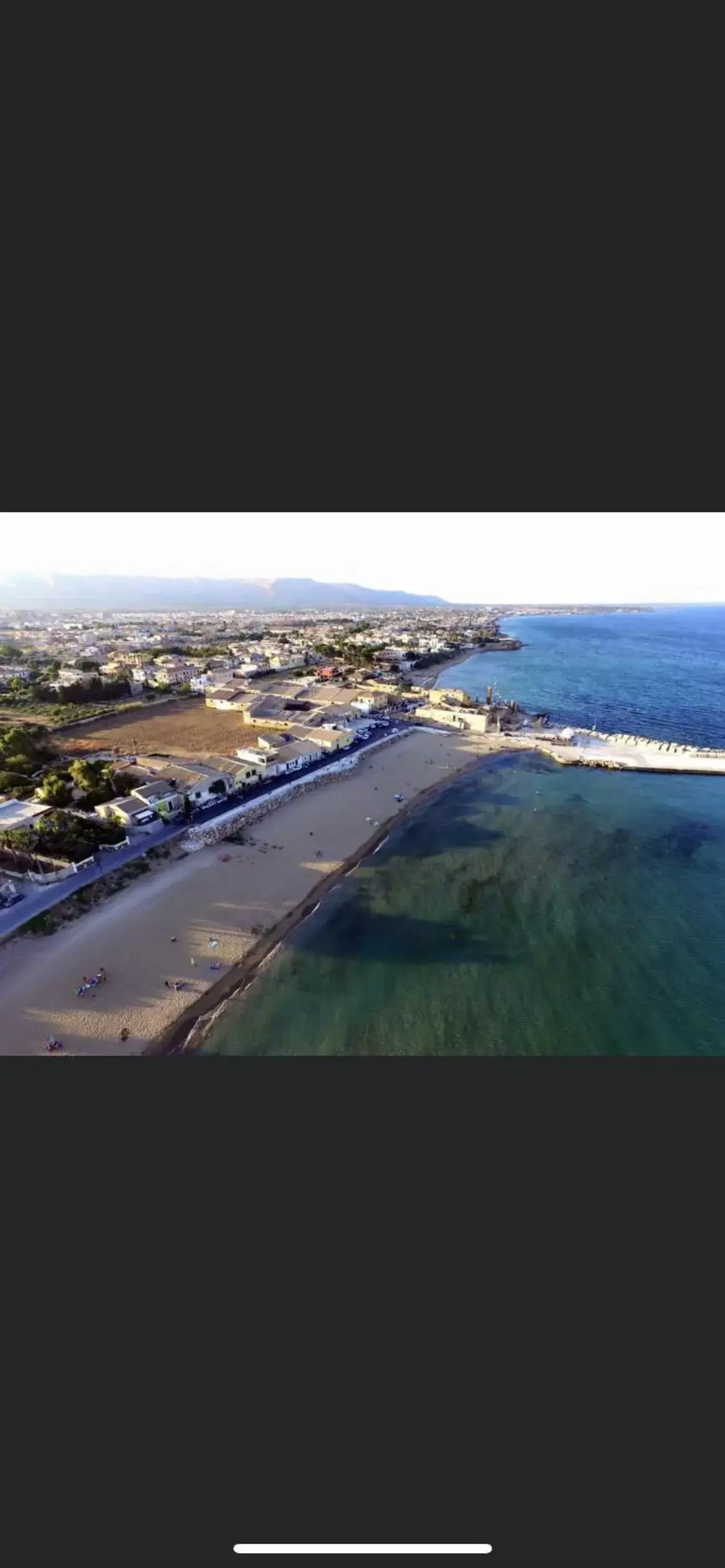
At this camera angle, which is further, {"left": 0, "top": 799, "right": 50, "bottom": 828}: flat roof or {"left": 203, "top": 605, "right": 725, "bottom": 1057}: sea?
{"left": 0, "top": 799, "right": 50, "bottom": 828}: flat roof

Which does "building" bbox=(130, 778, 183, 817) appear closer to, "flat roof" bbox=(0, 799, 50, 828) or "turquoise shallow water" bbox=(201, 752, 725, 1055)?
"flat roof" bbox=(0, 799, 50, 828)

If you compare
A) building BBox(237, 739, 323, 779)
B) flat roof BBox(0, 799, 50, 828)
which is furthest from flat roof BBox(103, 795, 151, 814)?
building BBox(237, 739, 323, 779)

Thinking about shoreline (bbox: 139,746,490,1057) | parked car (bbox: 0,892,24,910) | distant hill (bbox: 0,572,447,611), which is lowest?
shoreline (bbox: 139,746,490,1057)

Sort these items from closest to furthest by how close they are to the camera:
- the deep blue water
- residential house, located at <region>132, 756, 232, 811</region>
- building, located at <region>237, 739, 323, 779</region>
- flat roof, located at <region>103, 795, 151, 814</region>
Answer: flat roof, located at <region>103, 795, 151, 814</region> < residential house, located at <region>132, 756, 232, 811</region> < building, located at <region>237, 739, 323, 779</region> < the deep blue water

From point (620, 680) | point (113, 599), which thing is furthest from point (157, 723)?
point (113, 599)

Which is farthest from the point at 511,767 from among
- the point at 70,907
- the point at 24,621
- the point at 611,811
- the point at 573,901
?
the point at 24,621

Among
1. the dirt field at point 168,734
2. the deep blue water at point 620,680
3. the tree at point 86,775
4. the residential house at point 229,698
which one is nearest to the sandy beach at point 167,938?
the tree at point 86,775

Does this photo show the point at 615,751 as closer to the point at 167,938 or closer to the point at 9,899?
the point at 167,938
